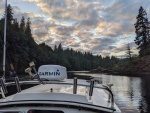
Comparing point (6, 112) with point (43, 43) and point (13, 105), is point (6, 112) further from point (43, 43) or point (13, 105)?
point (43, 43)

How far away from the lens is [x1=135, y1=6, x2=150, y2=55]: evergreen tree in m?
108

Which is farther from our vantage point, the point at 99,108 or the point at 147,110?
the point at 147,110

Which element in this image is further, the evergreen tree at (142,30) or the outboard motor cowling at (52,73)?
the evergreen tree at (142,30)

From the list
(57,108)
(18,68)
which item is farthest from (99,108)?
(18,68)

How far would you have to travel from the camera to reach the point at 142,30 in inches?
4341

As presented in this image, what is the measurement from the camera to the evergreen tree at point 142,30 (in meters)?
108

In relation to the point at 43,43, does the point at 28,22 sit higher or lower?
higher

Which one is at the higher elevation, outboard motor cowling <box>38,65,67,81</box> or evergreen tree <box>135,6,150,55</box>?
evergreen tree <box>135,6,150,55</box>

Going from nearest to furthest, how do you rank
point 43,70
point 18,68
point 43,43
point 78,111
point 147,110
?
point 78,111 < point 43,70 < point 147,110 < point 18,68 < point 43,43

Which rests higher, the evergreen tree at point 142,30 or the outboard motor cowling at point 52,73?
the evergreen tree at point 142,30

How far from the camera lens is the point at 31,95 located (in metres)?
5.29

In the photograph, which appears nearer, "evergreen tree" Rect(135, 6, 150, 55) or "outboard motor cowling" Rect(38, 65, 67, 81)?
"outboard motor cowling" Rect(38, 65, 67, 81)

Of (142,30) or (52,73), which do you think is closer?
(52,73)

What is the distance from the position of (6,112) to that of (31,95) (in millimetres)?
623
